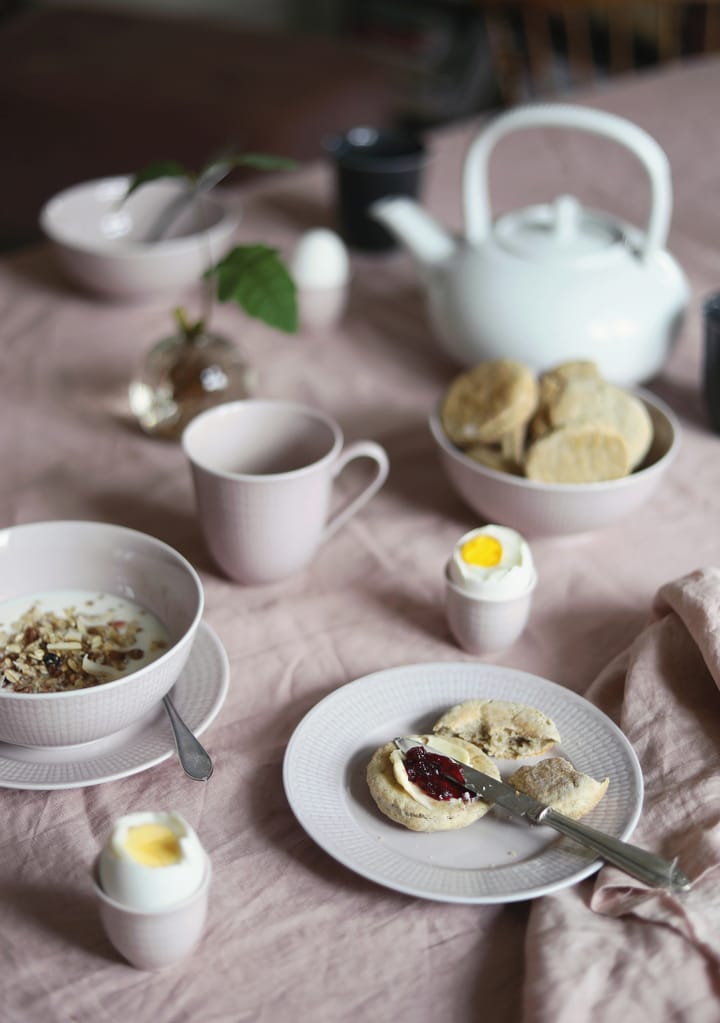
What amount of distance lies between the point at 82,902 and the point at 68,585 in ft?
0.86

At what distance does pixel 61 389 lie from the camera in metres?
1.18

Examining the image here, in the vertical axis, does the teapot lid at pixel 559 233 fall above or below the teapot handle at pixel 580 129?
below

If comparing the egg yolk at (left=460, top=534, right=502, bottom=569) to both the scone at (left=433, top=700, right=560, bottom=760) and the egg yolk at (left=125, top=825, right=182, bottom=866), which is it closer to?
the scone at (left=433, top=700, right=560, bottom=760)

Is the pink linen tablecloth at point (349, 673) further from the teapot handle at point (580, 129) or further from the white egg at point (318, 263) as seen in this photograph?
the teapot handle at point (580, 129)

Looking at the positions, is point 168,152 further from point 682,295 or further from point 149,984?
point 149,984

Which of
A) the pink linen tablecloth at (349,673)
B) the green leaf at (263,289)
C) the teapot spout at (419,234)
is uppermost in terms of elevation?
the green leaf at (263,289)

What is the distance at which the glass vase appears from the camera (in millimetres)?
1065

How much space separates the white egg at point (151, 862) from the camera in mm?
537

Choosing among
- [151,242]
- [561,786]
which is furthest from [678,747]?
[151,242]

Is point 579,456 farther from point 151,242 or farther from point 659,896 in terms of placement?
point 151,242

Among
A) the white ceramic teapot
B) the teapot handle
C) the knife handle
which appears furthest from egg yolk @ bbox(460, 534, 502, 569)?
the teapot handle

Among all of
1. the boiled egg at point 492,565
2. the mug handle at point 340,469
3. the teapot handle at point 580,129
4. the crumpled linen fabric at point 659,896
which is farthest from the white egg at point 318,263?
the crumpled linen fabric at point 659,896

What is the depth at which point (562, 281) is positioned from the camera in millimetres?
1089

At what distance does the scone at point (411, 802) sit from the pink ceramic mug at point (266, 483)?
0.81 ft
